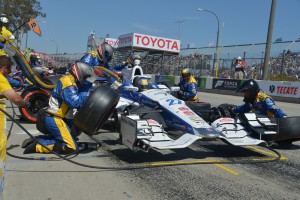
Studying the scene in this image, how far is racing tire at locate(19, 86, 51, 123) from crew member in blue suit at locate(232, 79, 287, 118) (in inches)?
183

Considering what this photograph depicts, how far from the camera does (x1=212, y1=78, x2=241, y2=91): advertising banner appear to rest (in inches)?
902

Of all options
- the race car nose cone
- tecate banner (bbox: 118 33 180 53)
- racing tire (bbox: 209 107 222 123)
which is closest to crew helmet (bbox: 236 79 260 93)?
racing tire (bbox: 209 107 222 123)

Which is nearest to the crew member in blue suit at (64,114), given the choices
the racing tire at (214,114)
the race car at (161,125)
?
the race car at (161,125)

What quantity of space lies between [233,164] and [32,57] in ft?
33.7

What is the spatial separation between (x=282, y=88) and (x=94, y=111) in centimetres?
1642

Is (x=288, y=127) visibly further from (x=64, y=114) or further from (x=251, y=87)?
(x=64, y=114)

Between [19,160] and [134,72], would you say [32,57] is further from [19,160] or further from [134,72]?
[19,160]

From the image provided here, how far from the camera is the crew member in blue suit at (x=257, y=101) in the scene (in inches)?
271

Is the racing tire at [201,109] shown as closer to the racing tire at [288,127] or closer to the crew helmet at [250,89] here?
the crew helmet at [250,89]

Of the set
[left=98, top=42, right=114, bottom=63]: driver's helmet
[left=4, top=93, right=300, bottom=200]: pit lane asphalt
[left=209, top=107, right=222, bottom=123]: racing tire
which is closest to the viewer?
[left=4, top=93, right=300, bottom=200]: pit lane asphalt

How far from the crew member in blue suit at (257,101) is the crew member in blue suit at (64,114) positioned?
3042 mm

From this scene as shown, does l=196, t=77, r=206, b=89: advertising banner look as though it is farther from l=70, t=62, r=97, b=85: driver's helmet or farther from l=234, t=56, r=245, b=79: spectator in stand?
l=70, t=62, r=97, b=85: driver's helmet

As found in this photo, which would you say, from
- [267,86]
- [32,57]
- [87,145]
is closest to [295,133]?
[87,145]

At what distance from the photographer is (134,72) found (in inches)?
372
